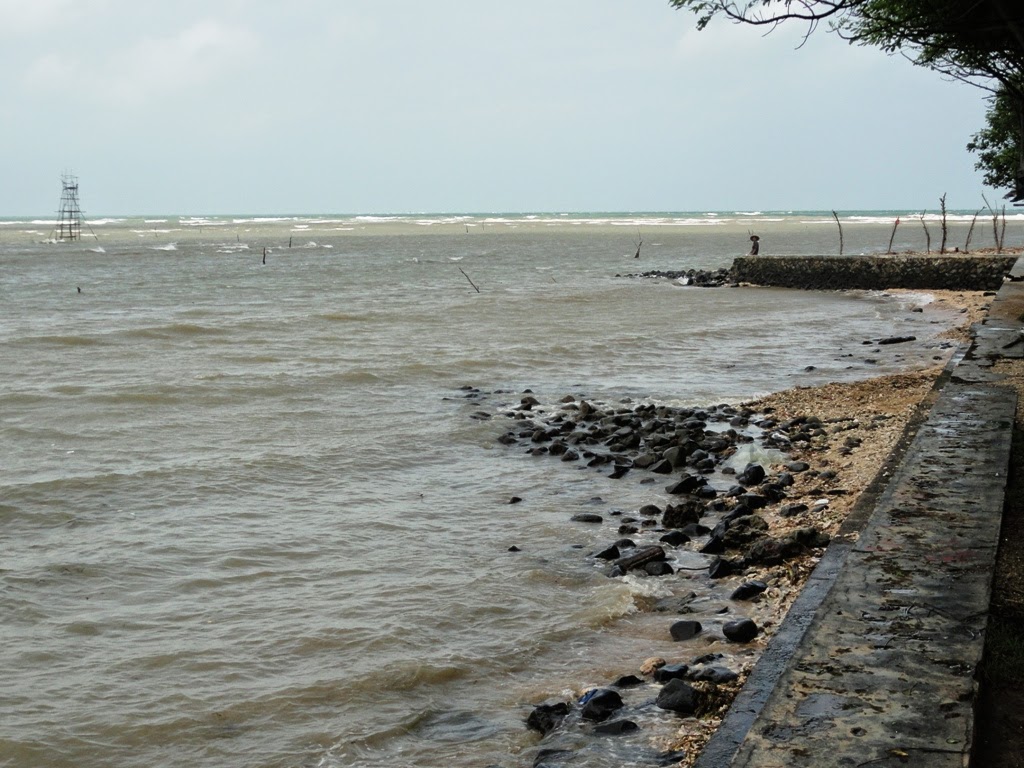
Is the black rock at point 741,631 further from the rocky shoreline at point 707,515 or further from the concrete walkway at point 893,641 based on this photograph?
the concrete walkway at point 893,641

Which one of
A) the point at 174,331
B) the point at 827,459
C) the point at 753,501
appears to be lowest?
the point at 753,501

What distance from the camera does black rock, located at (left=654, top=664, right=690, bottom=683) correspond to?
520cm

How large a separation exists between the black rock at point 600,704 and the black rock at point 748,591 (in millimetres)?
1615

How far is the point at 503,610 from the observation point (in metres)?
6.61

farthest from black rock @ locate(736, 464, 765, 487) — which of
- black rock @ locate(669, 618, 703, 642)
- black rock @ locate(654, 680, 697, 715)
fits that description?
black rock @ locate(654, 680, 697, 715)

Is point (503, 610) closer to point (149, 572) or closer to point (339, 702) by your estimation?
point (339, 702)

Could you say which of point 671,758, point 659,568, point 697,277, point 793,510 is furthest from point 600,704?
point 697,277

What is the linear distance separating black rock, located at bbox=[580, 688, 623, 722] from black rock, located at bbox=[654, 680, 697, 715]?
0.66 ft

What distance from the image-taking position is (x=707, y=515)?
8.45 meters

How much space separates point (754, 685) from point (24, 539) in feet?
20.8

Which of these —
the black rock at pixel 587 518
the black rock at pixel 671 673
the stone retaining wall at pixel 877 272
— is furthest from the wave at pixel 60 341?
the stone retaining wall at pixel 877 272

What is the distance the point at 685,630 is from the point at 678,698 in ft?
3.39

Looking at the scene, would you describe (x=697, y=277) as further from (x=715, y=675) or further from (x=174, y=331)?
(x=715, y=675)

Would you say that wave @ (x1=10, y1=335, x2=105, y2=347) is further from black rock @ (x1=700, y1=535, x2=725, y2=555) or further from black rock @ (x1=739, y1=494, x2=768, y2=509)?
black rock @ (x1=700, y1=535, x2=725, y2=555)
